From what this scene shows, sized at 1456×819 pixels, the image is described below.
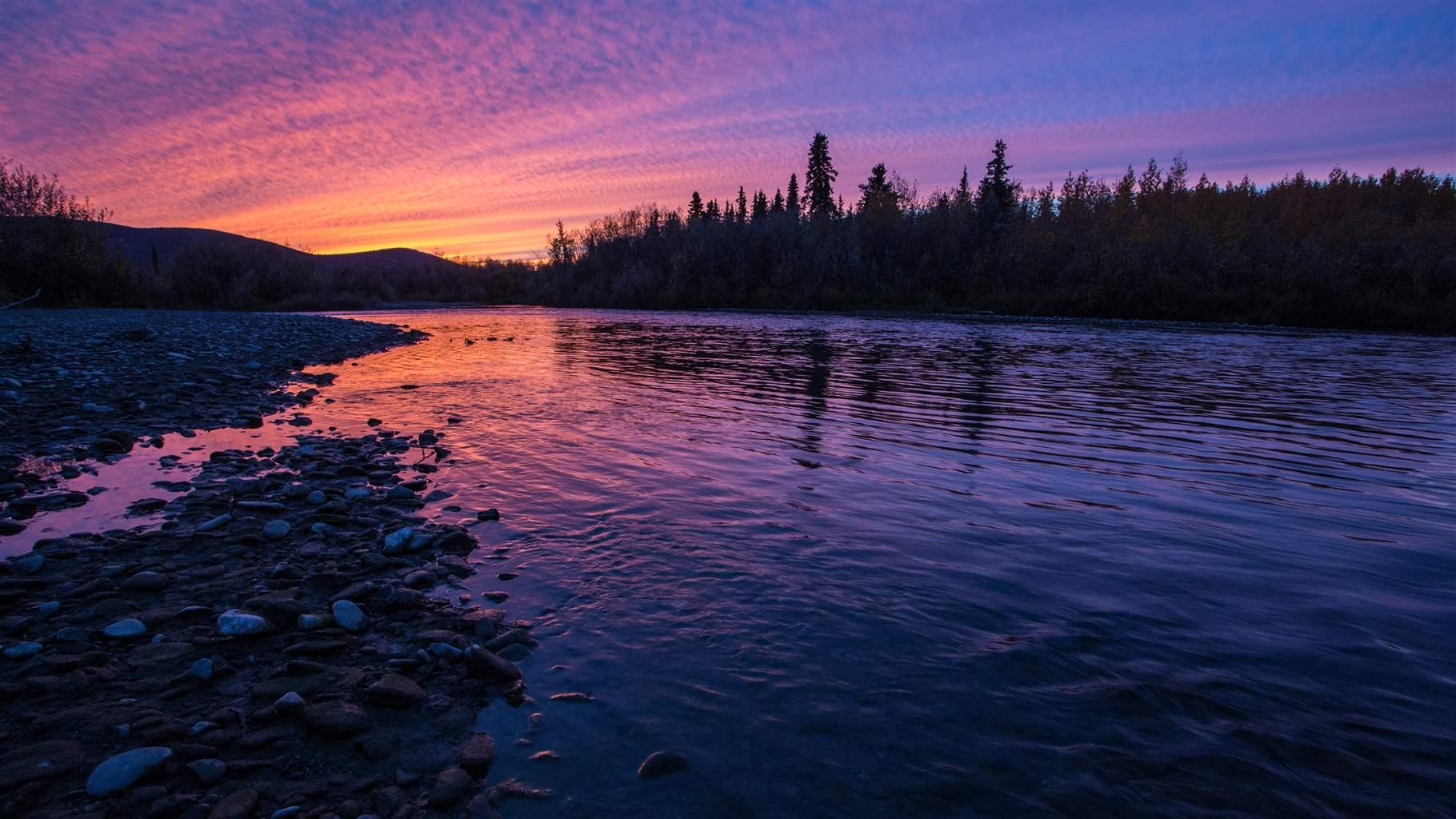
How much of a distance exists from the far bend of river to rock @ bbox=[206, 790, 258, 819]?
93 cm

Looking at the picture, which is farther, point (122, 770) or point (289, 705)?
point (289, 705)

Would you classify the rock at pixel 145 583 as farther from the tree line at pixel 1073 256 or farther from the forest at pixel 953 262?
the tree line at pixel 1073 256

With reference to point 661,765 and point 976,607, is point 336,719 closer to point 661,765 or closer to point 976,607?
point 661,765

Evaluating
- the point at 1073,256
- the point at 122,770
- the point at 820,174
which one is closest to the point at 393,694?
the point at 122,770

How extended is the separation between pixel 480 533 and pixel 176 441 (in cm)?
593

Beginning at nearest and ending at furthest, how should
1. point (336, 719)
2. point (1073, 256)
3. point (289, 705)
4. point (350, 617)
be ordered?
point (336, 719)
point (289, 705)
point (350, 617)
point (1073, 256)

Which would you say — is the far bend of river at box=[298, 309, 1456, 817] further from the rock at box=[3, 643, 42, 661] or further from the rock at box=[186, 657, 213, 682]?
the rock at box=[3, 643, 42, 661]

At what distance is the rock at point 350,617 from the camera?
13.2ft

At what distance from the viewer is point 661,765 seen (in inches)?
115

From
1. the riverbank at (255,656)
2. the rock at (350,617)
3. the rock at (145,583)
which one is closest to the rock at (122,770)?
the riverbank at (255,656)

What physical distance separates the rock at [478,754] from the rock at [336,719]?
53 cm

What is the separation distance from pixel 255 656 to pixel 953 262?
61602 millimetres

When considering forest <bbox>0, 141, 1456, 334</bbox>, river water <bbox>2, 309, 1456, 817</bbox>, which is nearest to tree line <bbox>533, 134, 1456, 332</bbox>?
forest <bbox>0, 141, 1456, 334</bbox>

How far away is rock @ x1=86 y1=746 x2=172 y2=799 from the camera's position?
102 inches
